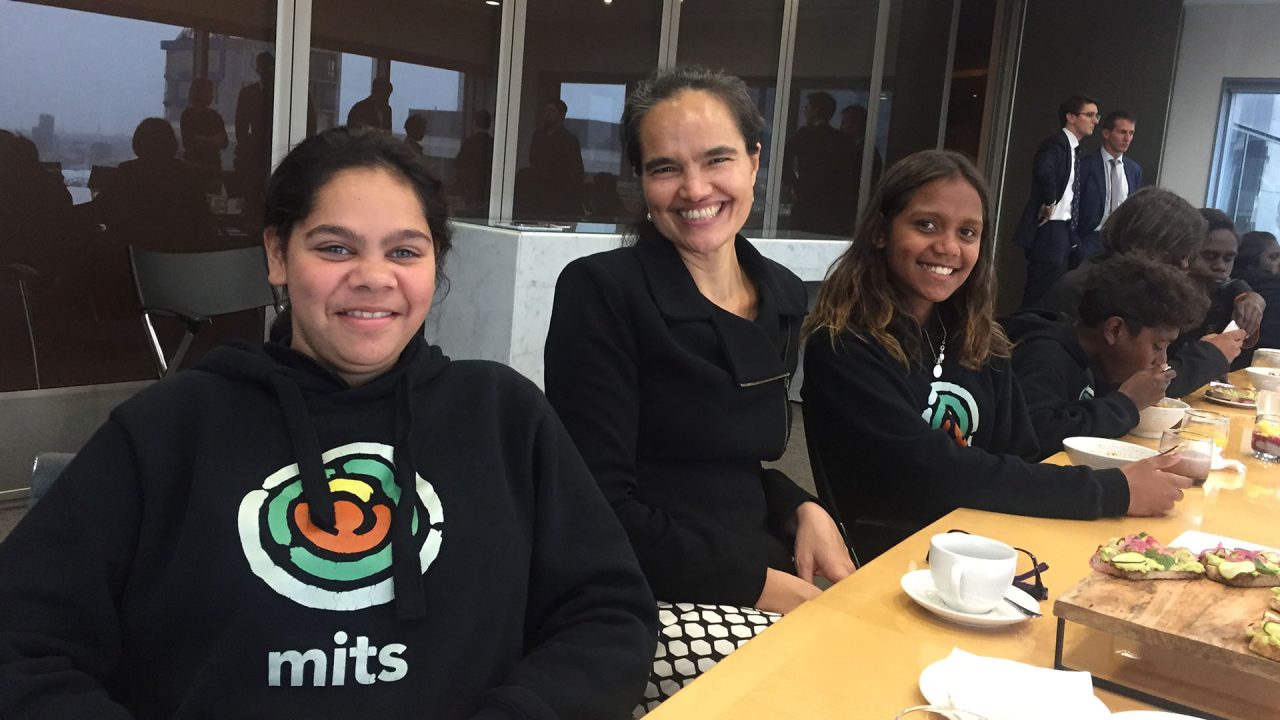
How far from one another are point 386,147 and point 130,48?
2.84m

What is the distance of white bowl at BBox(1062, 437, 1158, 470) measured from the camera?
1933 mm

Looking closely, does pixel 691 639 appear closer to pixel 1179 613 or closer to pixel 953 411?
pixel 1179 613

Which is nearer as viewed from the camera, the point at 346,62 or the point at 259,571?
the point at 259,571

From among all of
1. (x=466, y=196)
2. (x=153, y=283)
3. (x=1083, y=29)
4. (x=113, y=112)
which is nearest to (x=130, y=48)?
(x=113, y=112)

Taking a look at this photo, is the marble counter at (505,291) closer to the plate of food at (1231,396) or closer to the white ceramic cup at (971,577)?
the plate of food at (1231,396)

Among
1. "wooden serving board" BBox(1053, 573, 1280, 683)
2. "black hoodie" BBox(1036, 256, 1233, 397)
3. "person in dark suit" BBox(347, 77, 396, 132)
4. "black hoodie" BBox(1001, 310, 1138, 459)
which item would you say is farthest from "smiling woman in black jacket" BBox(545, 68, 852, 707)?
"person in dark suit" BBox(347, 77, 396, 132)

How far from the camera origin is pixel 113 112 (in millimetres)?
3590

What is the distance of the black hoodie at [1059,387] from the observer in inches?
91.6

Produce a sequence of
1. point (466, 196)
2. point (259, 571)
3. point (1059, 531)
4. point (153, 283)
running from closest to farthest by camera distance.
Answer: point (259, 571) < point (1059, 531) < point (153, 283) < point (466, 196)

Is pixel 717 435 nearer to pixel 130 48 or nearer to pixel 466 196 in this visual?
pixel 130 48

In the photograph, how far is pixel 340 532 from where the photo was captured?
3.66 ft

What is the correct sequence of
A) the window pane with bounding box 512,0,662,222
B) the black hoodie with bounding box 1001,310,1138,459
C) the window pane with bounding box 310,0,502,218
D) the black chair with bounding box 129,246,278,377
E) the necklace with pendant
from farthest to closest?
the window pane with bounding box 512,0,662,222 → the window pane with bounding box 310,0,502,218 → the black chair with bounding box 129,246,278,377 → the black hoodie with bounding box 1001,310,1138,459 → the necklace with pendant

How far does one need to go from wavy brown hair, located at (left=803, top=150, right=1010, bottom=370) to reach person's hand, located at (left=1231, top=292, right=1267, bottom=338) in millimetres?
2400

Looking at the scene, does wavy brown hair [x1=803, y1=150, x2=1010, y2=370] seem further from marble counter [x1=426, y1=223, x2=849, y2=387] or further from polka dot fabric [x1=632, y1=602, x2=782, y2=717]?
marble counter [x1=426, y1=223, x2=849, y2=387]
